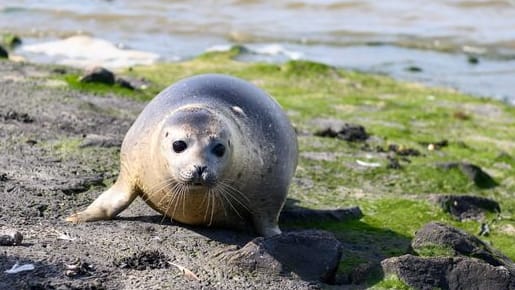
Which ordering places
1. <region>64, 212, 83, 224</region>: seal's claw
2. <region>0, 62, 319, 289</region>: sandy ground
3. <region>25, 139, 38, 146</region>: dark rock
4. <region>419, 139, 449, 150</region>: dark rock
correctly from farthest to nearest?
<region>419, 139, 449, 150</region>: dark rock
<region>25, 139, 38, 146</region>: dark rock
<region>64, 212, 83, 224</region>: seal's claw
<region>0, 62, 319, 289</region>: sandy ground

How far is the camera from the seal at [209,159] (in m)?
5.45

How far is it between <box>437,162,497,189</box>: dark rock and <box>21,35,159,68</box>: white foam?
8.34 m

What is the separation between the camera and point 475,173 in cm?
902

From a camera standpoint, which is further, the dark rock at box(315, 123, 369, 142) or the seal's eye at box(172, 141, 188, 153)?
the dark rock at box(315, 123, 369, 142)

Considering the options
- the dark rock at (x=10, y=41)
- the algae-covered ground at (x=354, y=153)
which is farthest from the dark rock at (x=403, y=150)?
the dark rock at (x=10, y=41)

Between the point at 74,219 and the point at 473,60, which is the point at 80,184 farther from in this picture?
the point at 473,60

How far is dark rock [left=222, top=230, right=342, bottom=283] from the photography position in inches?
208

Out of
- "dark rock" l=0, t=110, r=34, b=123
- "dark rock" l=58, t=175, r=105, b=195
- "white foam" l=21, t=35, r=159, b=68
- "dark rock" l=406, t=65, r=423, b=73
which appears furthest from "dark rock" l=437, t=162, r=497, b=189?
"dark rock" l=406, t=65, r=423, b=73

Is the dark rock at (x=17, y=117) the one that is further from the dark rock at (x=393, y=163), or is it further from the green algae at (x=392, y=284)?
the green algae at (x=392, y=284)

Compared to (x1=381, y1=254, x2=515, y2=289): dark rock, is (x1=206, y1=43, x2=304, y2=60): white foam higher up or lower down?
lower down

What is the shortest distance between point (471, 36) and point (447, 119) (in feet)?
38.1

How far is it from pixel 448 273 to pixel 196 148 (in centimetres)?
151

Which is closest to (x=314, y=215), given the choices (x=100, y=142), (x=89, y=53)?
(x=100, y=142)

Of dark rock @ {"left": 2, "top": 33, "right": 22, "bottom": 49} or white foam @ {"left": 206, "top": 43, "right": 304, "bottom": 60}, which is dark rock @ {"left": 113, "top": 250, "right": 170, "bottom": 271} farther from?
dark rock @ {"left": 2, "top": 33, "right": 22, "bottom": 49}
